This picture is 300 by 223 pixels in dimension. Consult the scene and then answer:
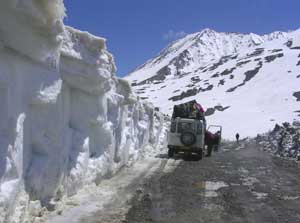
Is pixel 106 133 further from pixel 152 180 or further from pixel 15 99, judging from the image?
pixel 15 99

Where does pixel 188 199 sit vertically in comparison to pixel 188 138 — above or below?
below

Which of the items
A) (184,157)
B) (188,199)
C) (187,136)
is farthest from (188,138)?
(188,199)

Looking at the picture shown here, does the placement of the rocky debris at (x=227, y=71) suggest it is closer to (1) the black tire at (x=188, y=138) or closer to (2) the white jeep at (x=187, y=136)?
(2) the white jeep at (x=187, y=136)

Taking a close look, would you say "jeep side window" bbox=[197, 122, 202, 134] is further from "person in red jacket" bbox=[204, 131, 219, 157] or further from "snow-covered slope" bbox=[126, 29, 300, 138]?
"snow-covered slope" bbox=[126, 29, 300, 138]

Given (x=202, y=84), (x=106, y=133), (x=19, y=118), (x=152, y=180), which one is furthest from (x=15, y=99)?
(x=202, y=84)

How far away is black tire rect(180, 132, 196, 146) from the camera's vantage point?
27609 millimetres

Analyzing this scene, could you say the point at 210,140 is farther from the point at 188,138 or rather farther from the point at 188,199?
the point at 188,199

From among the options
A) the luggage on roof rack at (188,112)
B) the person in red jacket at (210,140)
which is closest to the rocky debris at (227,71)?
the person in red jacket at (210,140)

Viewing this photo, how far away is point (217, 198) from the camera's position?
12.8m

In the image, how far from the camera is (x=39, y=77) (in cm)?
850

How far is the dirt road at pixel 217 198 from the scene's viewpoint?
10.3 metres

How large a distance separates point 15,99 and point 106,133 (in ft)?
21.1

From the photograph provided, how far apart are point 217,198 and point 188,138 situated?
588 inches

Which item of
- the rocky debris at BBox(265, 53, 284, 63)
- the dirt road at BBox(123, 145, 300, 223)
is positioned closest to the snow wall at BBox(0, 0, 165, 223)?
the dirt road at BBox(123, 145, 300, 223)
